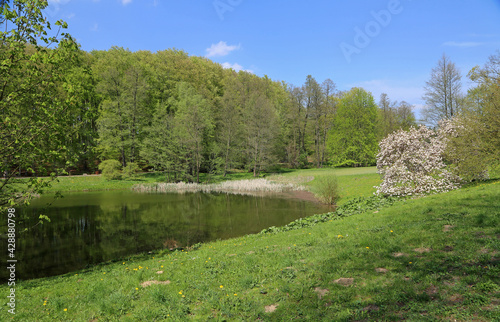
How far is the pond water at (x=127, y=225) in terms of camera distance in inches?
474

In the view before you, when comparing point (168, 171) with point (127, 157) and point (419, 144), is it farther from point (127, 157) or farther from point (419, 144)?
point (419, 144)

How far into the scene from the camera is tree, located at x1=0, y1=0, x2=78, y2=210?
723 centimetres

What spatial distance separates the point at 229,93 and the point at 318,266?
46.0m

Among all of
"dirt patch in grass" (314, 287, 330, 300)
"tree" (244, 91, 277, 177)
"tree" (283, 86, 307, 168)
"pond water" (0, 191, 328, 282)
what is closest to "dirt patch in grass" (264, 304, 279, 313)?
"dirt patch in grass" (314, 287, 330, 300)

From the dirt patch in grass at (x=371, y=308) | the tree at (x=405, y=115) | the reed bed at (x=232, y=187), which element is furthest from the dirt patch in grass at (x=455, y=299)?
the tree at (x=405, y=115)

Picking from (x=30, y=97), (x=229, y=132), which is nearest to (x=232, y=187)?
(x=229, y=132)

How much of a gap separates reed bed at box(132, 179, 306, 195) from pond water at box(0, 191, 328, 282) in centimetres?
523

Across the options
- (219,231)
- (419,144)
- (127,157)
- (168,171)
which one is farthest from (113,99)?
(419,144)

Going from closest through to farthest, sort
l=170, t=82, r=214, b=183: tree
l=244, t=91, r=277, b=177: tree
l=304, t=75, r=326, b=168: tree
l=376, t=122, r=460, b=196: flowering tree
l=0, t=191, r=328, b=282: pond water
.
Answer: l=0, t=191, r=328, b=282: pond water → l=376, t=122, r=460, b=196: flowering tree → l=170, t=82, r=214, b=183: tree → l=244, t=91, r=277, b=177: tree → l=304, t=75, r=326, b=168: tree

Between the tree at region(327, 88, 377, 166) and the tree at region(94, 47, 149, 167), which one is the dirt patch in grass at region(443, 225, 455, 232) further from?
the tree at region(94, 47, 149, 167)

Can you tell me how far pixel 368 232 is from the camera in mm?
9180

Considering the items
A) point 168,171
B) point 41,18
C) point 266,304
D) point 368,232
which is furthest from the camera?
point 168,171

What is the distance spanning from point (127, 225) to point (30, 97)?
11.4 m

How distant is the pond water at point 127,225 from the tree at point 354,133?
88.2ft
